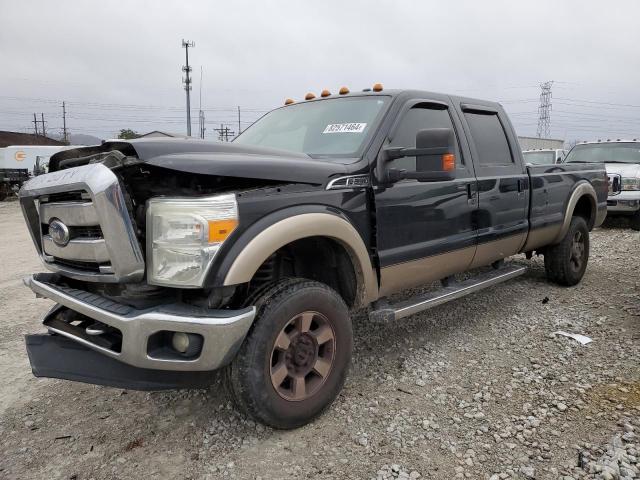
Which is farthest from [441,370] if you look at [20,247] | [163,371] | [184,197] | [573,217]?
[20,247]

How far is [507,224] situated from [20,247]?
9.21m

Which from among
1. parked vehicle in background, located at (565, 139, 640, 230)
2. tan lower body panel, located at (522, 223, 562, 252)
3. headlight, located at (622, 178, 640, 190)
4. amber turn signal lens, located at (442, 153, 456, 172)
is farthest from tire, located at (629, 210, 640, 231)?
amber turn signal lens, located at (442, 153, 456, 172)

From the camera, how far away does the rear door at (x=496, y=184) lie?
409 cm

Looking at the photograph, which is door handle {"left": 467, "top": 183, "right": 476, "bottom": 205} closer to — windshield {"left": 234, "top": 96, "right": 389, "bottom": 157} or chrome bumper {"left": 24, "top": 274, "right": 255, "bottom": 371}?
windshield {"left": 234, "top": 96, "right": 389, "bottom": 157}

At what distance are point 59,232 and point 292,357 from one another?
1391 mm

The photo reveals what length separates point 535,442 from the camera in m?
2.61

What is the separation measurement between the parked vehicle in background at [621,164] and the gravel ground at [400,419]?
6570 mm

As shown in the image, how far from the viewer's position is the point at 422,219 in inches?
134

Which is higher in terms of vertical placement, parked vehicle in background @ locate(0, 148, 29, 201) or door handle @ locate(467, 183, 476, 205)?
parked vehicle in background @ locate(0, 148, 29, 201)

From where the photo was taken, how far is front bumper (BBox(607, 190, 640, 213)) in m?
9.73

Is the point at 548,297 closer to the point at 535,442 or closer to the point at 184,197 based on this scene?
the point at 535,442

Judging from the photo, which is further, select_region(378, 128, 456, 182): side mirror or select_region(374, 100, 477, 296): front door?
select_region(374, 100, 477, 296): front door

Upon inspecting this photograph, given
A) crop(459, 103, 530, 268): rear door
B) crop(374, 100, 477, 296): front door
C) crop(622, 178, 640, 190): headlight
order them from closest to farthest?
crop(374, 100, 477, 296): front door
crop(459, 103, 530, 268): rear door
crop(622, 178, 640, 190): headlight

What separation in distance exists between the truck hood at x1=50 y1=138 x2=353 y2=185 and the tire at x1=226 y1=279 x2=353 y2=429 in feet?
1.97
